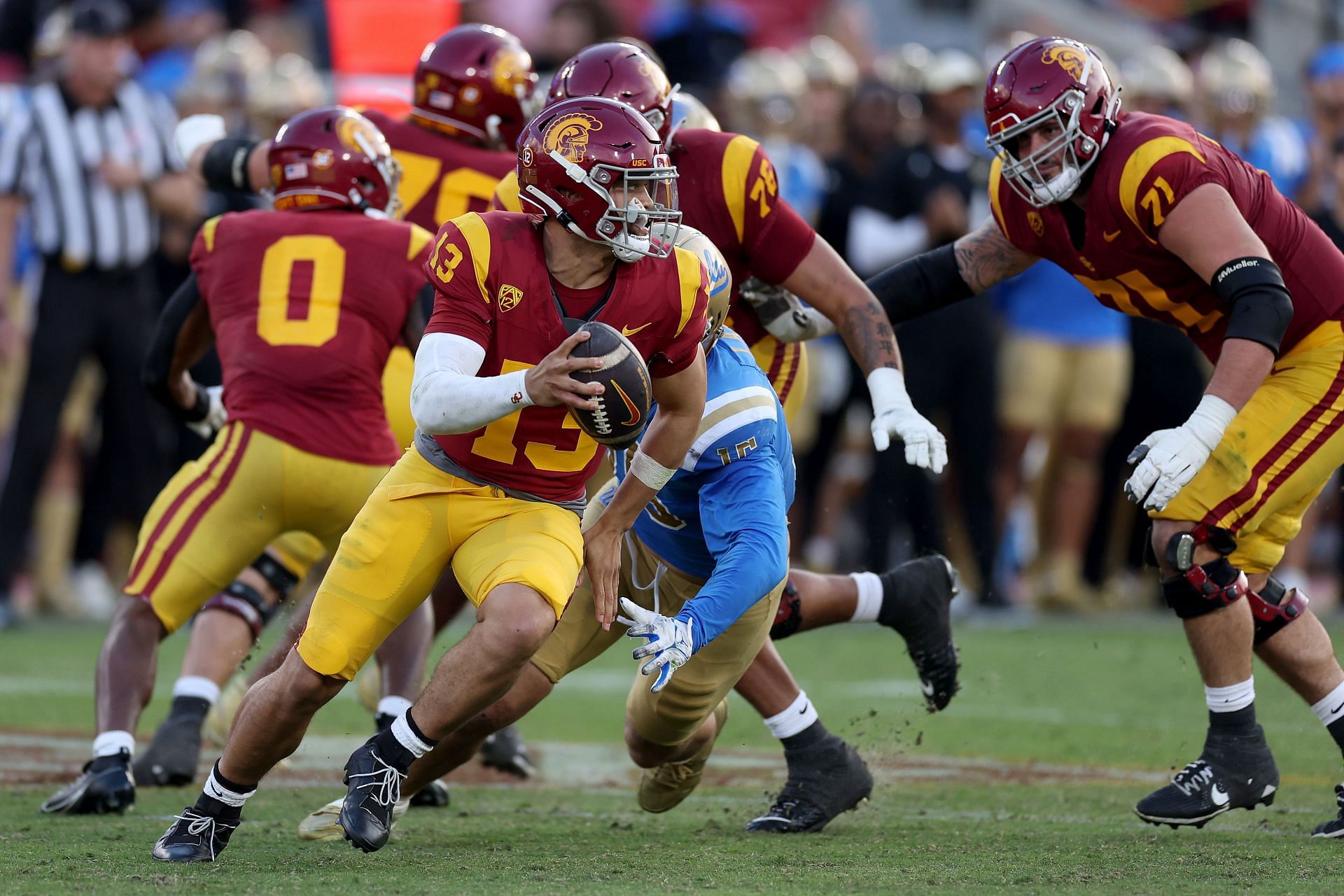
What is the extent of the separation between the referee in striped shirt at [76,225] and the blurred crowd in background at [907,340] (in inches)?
2.7

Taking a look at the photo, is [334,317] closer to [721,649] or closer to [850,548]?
[721,649]

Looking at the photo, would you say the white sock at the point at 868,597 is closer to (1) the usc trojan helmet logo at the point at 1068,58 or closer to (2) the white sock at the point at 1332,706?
(2) the white sock at the point at 1332,706

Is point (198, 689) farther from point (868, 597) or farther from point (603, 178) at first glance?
point (603, 178)

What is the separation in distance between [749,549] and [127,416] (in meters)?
5.25

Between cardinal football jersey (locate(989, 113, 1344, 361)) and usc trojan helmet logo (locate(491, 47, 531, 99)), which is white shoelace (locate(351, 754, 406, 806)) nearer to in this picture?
cardinal football jersey (locate(989, 113, 1344, 361))

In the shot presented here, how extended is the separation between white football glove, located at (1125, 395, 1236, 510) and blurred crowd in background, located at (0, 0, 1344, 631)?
3798 mm

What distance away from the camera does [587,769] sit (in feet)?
18.3

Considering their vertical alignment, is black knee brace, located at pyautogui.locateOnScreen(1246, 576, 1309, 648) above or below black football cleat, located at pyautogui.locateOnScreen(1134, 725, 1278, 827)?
above

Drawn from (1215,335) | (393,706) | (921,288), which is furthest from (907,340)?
(393,706)

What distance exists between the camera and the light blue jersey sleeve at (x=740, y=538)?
3.94m

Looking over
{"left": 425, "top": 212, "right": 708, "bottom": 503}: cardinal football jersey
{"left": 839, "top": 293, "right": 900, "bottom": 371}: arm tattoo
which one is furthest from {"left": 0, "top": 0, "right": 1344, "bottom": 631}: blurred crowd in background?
{"left": 425, "top": 212, "right": 708, "bottom": 503}: cardinal football jersey

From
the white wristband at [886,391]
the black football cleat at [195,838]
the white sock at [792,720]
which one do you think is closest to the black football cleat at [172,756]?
the black football cleat at [195,838]

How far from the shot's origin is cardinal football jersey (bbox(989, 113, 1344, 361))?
14.6ft

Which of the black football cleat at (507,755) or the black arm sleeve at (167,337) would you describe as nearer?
the black arm sleeve at (167,337)
